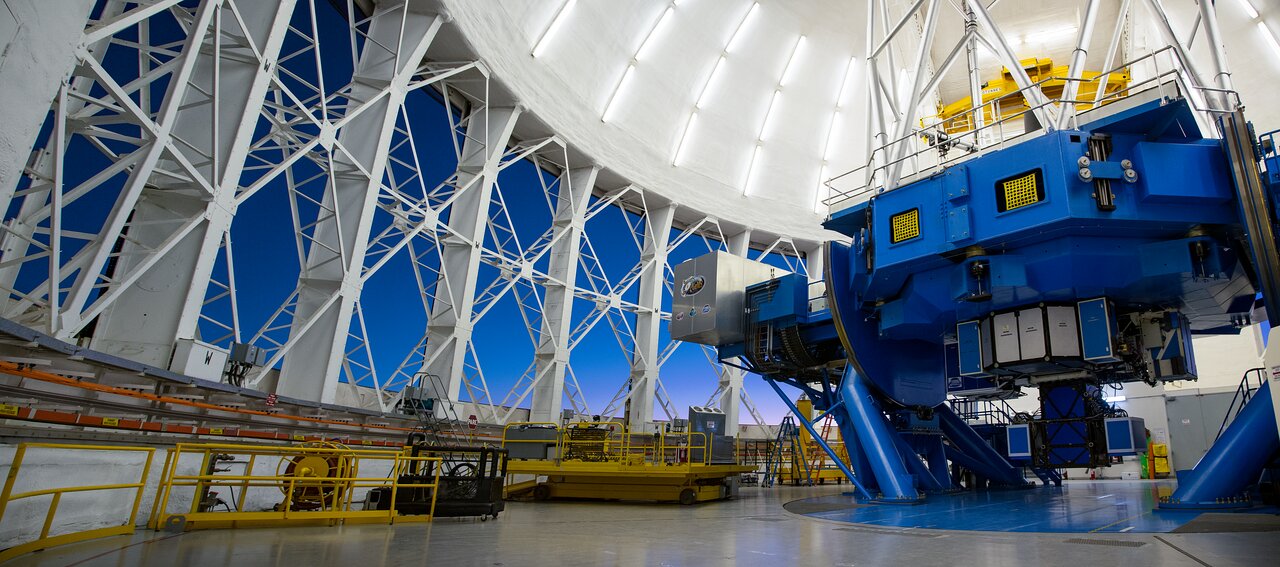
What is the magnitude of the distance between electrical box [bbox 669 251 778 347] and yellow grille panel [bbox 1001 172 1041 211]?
264 inches

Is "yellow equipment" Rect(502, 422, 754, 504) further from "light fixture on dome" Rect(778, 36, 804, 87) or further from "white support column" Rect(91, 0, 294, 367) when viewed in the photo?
"light fixture on dome" Rect(778, 36, 804, 87)

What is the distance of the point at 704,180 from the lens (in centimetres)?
2728

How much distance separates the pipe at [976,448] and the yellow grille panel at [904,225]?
7.57 m

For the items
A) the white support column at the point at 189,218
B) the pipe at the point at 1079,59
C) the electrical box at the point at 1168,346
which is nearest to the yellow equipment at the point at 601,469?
the white support column at the point at 189,218

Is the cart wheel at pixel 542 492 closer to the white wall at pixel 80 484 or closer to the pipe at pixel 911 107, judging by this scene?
the white wall at pixel 80 484

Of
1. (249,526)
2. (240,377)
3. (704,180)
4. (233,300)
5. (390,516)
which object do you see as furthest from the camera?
(704,180)

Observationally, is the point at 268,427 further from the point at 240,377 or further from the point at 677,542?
the point at 677,542

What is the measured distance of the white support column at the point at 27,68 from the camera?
562 centimetres

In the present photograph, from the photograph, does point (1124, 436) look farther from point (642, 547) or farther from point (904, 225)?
point (642, 547)

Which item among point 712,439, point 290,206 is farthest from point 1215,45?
point 290,206

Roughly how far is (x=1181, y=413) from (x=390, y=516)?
29551 millimetres

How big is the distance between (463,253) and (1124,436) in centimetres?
1609

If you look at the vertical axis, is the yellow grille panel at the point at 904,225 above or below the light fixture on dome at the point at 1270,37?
below

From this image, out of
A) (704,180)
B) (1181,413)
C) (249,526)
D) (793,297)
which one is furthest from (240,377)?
(1181,413)
